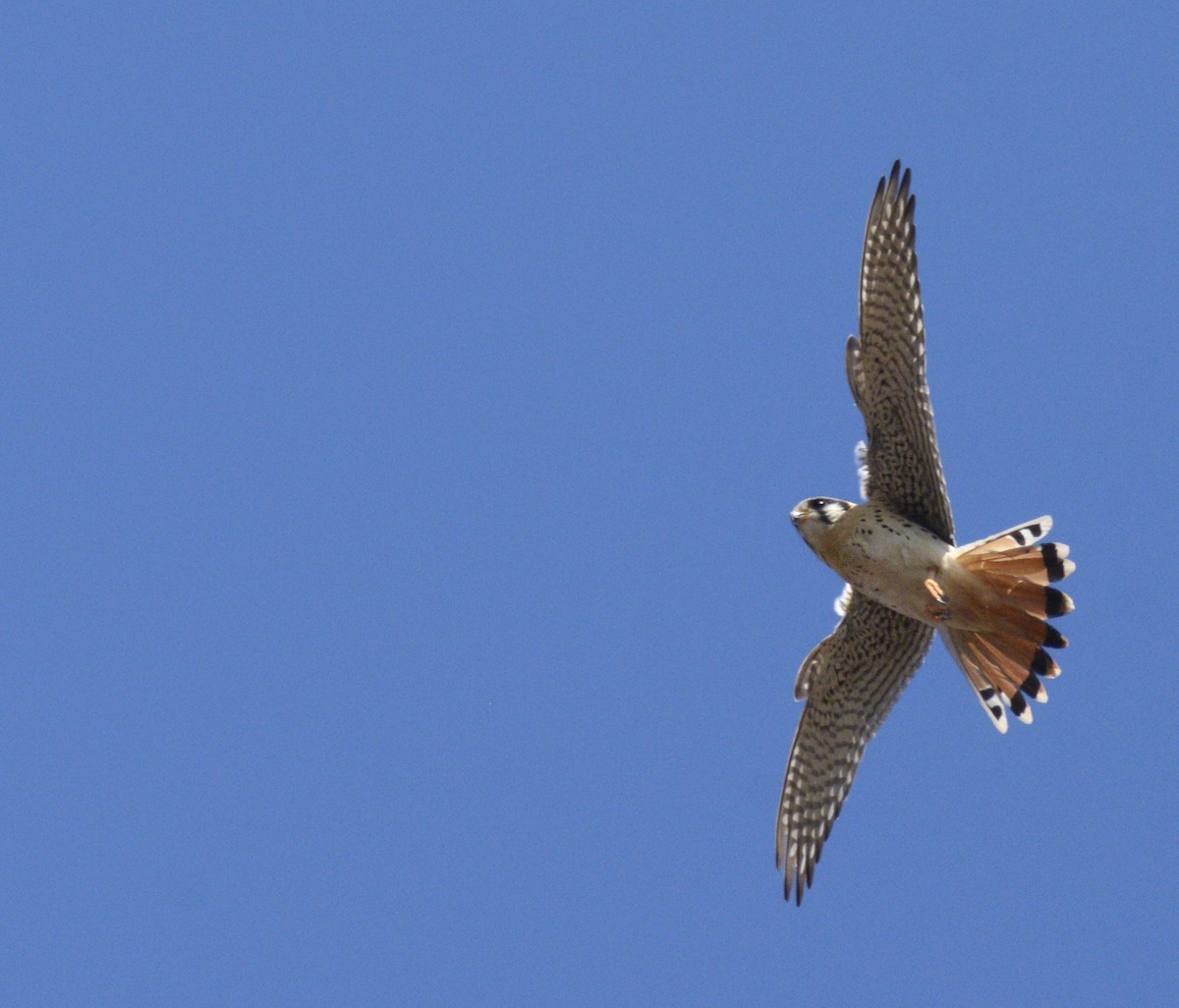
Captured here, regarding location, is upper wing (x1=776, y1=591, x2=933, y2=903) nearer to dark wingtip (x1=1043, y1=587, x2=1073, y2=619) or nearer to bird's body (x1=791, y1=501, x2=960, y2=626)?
bird's body (x1=791, y1=501, x2=960, y2=626)

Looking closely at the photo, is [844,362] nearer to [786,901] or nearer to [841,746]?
[841,746]

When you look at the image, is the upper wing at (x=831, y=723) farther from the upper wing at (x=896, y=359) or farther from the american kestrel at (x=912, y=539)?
the upper wing at (x=896, y=359)

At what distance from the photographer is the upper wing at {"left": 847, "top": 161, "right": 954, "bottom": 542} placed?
6652mm

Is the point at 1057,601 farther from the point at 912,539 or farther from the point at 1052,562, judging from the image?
the point at 912,539

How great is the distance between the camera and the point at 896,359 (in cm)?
668

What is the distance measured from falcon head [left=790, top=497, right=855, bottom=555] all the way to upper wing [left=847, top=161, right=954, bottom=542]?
0.96 feet

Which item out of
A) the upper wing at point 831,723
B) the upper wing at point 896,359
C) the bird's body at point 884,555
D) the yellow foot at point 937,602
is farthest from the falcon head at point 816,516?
the yellow foot at point 937,602

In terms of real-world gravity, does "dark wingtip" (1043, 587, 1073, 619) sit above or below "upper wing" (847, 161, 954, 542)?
below

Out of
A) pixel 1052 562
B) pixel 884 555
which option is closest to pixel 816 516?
pixel 884 555

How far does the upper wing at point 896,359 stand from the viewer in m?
6.65

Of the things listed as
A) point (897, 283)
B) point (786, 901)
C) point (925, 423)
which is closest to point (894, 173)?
point (897, 283)

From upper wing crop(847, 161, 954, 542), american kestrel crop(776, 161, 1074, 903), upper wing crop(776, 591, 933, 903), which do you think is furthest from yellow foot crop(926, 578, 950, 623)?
upper wing crop(776, 591, 933, 903)

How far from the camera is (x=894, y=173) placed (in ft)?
22.0

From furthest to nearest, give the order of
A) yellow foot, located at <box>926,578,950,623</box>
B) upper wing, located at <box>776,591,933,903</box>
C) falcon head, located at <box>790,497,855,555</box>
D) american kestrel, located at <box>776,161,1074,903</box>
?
upper wing, located at <box>776,591,933,903</box> → falcon head, located at <box>790,497,855,555</box> → yellow foot, located at <box>926,578,950,623</box> → american kestrel, located at <box>776,161,1074,903</box>
